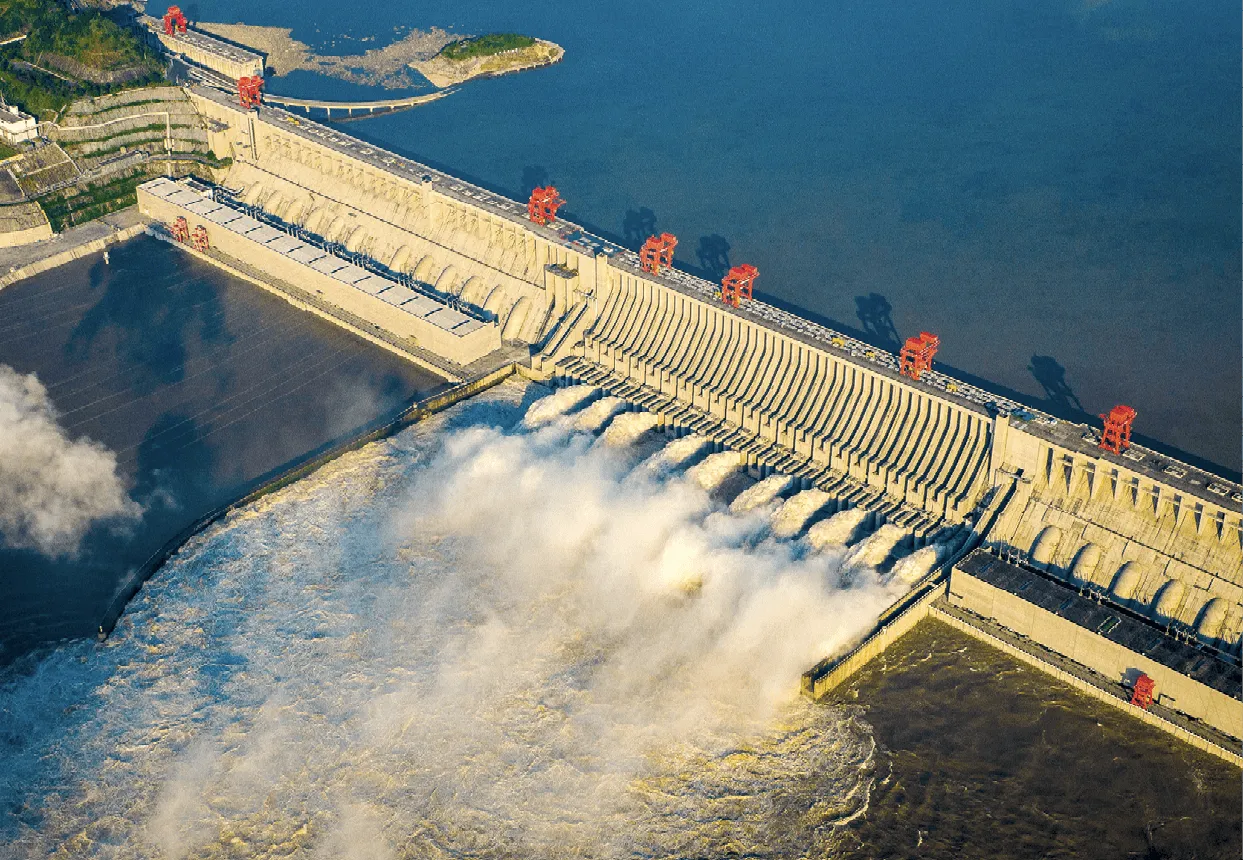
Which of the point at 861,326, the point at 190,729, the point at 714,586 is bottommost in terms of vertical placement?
the point at 190,729

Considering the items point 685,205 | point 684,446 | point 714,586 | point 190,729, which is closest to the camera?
point 190,729

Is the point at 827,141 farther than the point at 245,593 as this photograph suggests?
Yes

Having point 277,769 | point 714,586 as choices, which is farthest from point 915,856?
point 277,769

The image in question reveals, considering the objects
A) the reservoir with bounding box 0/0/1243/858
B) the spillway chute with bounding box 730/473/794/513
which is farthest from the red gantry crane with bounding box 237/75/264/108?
the spillway chute with bounding box 730/473/794/513

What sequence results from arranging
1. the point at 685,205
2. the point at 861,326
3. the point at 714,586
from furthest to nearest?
the point at 685,205, the point at 861,326, the point at 714,586

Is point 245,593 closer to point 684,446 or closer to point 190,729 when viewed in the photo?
point 190,729

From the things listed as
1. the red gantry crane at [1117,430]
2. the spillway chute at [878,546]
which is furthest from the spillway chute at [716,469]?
the red gantry crane at [1117,430]

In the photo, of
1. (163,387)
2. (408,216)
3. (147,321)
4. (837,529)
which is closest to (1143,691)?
(837,529)

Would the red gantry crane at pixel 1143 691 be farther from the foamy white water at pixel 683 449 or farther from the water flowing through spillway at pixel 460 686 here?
the foamy white water at pixel 683 449

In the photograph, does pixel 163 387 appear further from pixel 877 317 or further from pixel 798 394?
pixel 877 317
